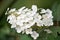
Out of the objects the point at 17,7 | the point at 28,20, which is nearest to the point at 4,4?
the point at 17,7

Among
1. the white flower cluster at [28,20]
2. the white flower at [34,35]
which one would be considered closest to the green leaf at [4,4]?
the white flower cluster at [28,20]

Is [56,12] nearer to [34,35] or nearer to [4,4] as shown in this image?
[34,35]

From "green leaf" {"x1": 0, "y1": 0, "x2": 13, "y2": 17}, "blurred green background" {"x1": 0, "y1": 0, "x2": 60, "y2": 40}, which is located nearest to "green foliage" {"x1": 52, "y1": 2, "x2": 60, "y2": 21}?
"blurred green background" {"x1": 0, "y1": 0, "x2": 60, "y2": 40}

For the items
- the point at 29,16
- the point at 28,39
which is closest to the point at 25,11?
the point at 29,16

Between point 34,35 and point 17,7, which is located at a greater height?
point 17,7

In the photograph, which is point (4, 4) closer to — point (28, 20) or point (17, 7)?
point (17, 7)

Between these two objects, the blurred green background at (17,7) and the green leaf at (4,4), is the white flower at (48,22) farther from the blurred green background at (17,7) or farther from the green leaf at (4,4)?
the green leaf at (4,4)

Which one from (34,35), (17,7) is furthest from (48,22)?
(17,7)

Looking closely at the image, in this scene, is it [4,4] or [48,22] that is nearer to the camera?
[48,22]

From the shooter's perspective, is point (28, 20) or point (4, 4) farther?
point (4, 4)
